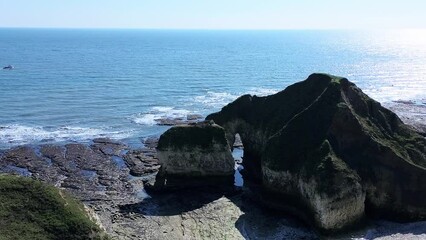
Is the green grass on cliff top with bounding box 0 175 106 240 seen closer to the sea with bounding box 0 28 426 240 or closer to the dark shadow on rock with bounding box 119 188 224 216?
the dark shadow on rock with bounding box 119 188 224 216

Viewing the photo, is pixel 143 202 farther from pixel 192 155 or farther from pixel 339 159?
pixel 339 159

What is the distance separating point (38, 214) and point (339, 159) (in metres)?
26.2

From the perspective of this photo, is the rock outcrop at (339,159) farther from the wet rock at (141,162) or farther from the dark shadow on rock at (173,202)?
the wet rock at (141,162)

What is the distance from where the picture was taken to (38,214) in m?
30.8

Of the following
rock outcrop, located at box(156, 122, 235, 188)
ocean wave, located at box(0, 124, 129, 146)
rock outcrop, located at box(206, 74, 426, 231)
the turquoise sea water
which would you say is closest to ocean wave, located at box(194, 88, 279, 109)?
the turquoise sea water

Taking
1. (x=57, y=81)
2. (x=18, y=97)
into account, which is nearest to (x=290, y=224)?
(x=18, y=97)

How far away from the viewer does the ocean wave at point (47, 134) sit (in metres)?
66.4

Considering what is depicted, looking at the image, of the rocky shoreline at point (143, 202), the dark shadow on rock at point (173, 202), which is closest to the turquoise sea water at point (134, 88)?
the rocky shoreline at point (143, 202)

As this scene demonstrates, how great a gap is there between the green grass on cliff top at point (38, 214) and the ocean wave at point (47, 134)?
3440 cm

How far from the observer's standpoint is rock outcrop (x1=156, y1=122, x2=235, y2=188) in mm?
49938

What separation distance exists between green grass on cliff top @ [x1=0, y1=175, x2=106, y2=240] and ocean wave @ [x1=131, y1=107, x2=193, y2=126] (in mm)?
44867

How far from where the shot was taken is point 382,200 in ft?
141

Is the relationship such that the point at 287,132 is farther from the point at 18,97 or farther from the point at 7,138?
the point at 18,97

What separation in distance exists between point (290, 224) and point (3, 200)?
23.5 meters
